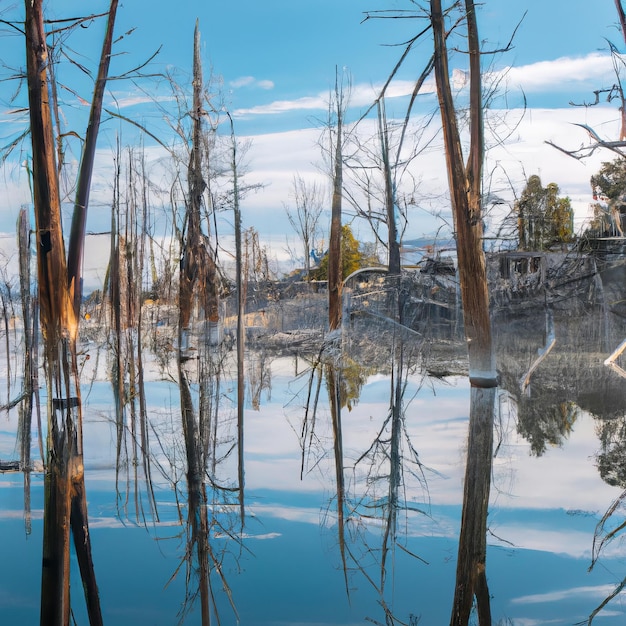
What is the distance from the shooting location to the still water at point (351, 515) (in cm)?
340

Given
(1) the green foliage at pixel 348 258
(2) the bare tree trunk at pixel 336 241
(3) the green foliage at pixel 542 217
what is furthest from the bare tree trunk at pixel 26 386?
(1) the green foliage at pixel 348 258

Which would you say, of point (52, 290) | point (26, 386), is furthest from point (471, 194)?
point (26, 386)

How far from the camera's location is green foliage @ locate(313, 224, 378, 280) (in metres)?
28.0

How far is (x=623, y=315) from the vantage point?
684 inches

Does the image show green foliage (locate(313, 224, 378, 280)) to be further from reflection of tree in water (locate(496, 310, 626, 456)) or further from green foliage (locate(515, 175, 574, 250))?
reflection of tree in water (locate(496, 310, 626, 456))

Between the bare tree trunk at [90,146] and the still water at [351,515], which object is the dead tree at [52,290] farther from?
the bare tree trunk at [90,146]

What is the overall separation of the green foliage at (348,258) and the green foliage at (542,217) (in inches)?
356

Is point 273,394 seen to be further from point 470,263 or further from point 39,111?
point 39,111

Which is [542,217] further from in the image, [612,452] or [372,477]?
[372,477]

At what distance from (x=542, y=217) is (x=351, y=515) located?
15.9m

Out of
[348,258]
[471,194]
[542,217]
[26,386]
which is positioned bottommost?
[26,386]

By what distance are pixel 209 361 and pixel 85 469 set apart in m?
10.4

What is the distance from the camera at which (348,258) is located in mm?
28312

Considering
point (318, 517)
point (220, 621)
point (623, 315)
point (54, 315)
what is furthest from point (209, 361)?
point (220, 621)
